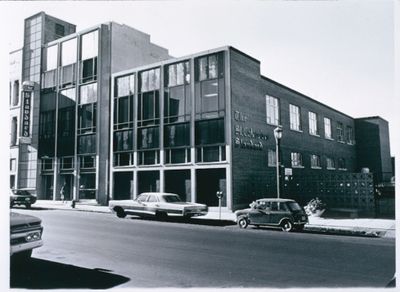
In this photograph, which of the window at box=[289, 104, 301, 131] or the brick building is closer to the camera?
the brick building

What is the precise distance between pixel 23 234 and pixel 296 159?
23410 millimetres

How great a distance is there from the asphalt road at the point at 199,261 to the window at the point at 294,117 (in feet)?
57.0

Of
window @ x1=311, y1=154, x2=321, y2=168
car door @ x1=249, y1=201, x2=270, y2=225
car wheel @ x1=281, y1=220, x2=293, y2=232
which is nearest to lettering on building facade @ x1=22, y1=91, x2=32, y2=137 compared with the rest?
car door @ x1=249, y1=201, x2=270, y2=225

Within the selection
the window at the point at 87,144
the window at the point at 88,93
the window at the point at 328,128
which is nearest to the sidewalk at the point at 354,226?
the window at the point at 87,144

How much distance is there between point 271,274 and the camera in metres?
7.25

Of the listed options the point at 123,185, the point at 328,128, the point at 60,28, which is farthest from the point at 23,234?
the point at 328,128

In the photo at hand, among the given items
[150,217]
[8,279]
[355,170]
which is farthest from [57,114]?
[355,170]

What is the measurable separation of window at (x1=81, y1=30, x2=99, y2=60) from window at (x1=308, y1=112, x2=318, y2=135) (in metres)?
18.9

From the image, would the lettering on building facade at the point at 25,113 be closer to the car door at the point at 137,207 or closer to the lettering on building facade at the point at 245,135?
the car door at the point at 137,207

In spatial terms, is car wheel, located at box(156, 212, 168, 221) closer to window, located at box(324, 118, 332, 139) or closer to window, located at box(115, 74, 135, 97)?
window, located at box(115, 74, 135, 97)

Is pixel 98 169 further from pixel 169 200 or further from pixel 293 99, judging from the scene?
pixel 293 99

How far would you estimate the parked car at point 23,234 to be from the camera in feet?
25.0

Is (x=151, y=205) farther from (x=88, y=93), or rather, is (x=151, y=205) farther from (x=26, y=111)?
(x=88, y=93)

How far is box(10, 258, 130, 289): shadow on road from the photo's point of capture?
22.8ft
